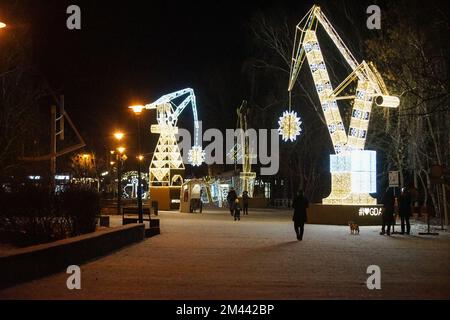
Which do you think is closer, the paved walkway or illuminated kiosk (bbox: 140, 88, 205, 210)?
the paved walkway

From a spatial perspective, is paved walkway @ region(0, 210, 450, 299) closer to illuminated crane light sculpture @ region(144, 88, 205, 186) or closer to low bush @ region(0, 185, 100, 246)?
low bush @ region(0, 185, 100, 246)

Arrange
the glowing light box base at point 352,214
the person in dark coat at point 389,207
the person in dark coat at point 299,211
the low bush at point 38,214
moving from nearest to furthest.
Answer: the low bush at point 38,214 < the person in dark coat at point 299,211 < the person in dark coat at point 389,207 < the glowing light box base at point 352,214

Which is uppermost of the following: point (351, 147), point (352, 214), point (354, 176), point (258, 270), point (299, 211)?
point (351, 147)

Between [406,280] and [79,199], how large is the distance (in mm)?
10598

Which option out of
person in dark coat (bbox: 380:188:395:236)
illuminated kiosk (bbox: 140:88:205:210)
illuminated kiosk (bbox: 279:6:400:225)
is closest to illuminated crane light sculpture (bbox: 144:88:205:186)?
illuminated kiosk (bbox: 140:88:205:210)

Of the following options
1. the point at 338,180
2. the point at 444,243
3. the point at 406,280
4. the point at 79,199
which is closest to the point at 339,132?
the point at 338,180

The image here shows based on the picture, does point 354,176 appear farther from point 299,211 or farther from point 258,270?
point 258,270

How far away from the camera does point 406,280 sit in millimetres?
12391

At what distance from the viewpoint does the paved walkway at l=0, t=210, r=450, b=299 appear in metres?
10.8

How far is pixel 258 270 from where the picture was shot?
536 inches

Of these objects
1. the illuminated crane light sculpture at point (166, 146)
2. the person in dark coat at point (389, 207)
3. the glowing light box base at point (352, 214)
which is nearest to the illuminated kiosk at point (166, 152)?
the illuminated crane light sculpture at point (166, 146)

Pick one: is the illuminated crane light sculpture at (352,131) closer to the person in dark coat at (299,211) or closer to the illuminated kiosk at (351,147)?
the illuminated kiosk at (351,147)

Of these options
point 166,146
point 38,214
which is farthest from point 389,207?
point 166,146

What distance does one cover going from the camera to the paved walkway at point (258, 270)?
1077 cm
